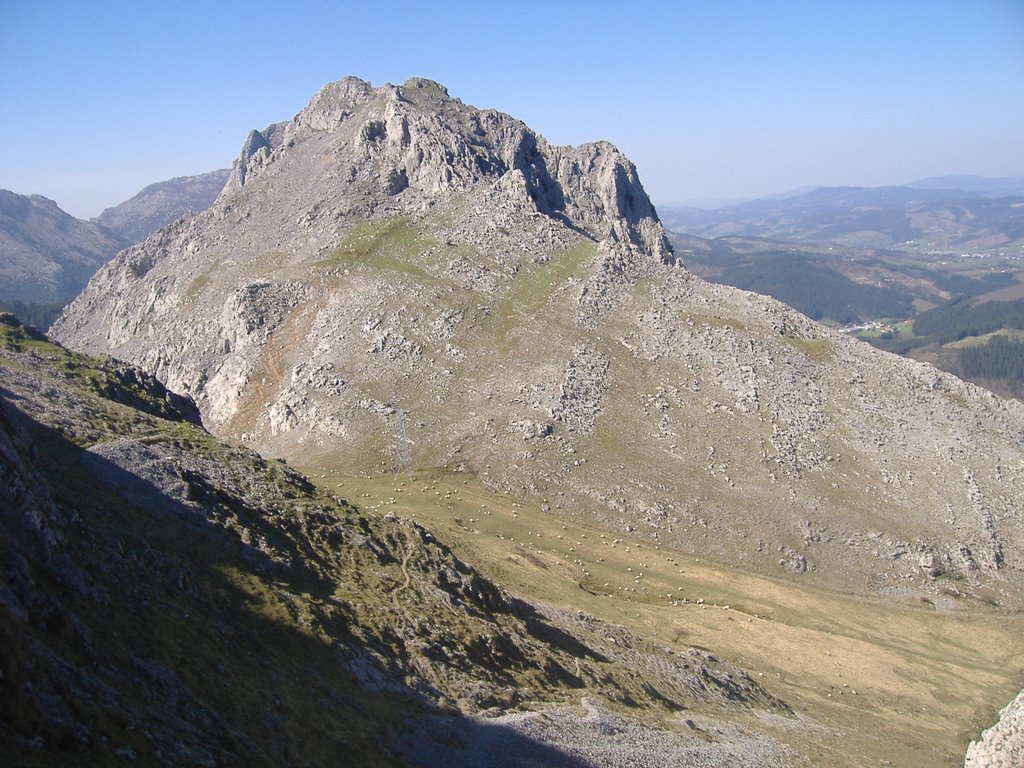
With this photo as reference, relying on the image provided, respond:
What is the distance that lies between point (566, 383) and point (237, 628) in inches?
3021

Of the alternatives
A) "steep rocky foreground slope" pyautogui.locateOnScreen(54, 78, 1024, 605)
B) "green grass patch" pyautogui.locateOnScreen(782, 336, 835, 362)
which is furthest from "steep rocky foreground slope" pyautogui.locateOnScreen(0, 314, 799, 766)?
"green grass patch" pyautogui.locateOnScreen(782, 336, 835, 362)

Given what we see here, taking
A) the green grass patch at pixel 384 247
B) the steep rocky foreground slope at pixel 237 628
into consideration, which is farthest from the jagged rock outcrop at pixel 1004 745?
the green grass patch at pixel 384 247

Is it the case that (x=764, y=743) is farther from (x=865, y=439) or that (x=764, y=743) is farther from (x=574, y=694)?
(x=865, y=439)

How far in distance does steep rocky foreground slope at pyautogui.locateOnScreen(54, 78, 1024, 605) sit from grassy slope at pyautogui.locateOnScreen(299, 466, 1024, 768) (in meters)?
5.00

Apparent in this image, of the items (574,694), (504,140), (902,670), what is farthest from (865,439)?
(504,140)

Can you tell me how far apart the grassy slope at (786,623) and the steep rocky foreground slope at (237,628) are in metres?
8.33

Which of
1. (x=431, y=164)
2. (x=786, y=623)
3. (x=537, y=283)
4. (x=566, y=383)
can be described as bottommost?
(x=786, y=623)

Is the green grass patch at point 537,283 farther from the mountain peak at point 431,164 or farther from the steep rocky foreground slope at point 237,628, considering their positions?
the steep rocky foreground slope at point 237,628

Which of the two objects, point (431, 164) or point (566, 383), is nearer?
point (566, 383)

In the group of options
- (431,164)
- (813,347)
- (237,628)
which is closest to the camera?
(237,628)

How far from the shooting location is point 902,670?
71375 mm

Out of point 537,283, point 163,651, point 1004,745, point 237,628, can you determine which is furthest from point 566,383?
point 163,651

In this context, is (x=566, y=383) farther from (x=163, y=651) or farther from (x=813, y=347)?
(x=163, y=651)

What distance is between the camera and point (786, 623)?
77.1 meters
